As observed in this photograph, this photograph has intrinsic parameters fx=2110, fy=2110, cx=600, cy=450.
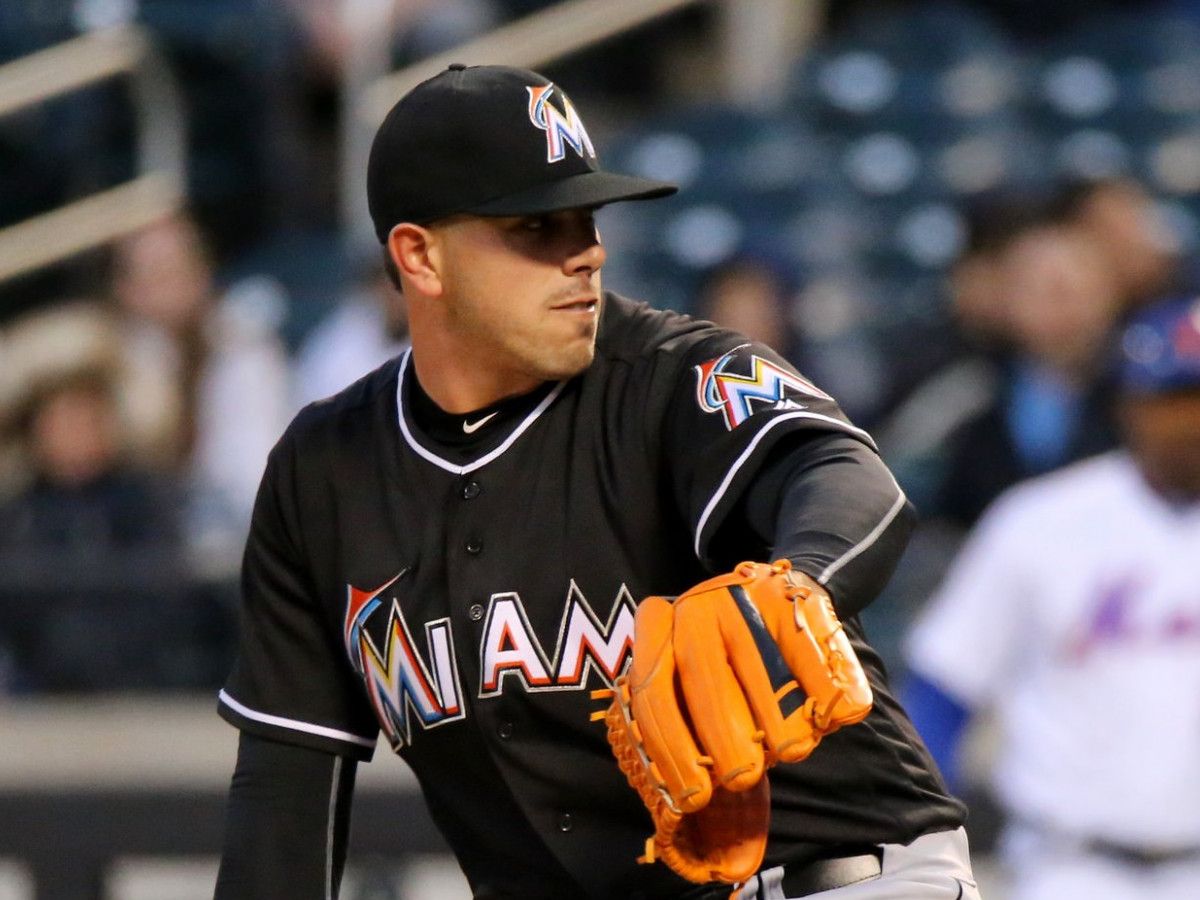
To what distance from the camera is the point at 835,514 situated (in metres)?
2.09

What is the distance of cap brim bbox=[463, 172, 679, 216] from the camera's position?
234 centimetres

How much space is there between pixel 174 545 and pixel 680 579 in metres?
3.81

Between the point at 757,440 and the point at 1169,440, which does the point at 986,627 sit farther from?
the point at 757,440

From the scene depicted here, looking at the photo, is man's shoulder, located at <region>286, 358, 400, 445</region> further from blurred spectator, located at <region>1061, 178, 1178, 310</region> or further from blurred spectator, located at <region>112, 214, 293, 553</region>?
blurred spectator, located at <region>1061, 178, 1178, 310</region>

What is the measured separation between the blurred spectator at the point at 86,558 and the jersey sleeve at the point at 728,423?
145 inches

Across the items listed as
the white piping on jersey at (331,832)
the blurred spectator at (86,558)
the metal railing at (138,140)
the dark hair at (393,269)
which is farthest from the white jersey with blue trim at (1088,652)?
the metal railing at (138,140)

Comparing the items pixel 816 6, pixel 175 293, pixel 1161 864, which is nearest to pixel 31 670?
pixel 175 293

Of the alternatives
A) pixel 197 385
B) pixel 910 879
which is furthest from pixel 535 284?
pixel 197 385

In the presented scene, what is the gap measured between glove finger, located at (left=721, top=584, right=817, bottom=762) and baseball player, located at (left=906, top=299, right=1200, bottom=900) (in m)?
2.38

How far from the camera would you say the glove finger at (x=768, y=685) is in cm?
196

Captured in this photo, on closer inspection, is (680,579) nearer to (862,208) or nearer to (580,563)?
(580,563)

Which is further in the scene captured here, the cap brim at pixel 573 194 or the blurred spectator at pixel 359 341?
the blurred spectator at pixel 359 341

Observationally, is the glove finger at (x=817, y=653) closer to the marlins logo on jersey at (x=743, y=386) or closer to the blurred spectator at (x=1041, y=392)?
the marlins logo on jersey at (x=743, y=386)

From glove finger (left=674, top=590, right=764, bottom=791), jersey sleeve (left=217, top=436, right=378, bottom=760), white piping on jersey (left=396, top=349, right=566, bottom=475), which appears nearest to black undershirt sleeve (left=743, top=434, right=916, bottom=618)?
glove finger (left=674, top=590, right=764, bottom=791)
